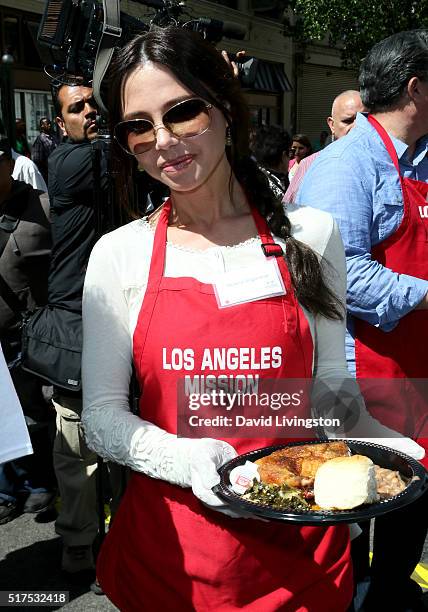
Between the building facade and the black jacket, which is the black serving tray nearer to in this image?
the black jacket

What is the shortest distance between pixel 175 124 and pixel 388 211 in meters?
0.95

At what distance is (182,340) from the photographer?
1.53 m

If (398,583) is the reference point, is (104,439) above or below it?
above

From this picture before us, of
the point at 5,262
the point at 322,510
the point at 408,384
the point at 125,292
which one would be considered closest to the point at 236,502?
the point at 322,510

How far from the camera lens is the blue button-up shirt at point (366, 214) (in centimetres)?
221

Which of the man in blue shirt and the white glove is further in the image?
the man in blue shirt

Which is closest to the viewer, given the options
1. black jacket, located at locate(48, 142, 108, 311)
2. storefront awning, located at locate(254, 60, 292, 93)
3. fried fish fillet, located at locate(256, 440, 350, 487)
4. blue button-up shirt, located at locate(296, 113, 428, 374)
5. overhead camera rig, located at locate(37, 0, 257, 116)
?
fried fish fillet, located at locate(256, 440, 350, 487)

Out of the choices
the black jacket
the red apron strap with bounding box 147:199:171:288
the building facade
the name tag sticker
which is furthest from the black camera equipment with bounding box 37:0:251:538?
the building facade

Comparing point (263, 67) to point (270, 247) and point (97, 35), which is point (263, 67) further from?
point (270, 247)

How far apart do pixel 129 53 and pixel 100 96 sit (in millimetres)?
504

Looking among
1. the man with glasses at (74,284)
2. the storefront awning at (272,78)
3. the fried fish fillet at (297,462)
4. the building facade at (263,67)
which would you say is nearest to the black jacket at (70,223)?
the man with glasses at (74,284)

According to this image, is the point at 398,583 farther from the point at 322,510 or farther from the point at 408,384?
the point at 322,510

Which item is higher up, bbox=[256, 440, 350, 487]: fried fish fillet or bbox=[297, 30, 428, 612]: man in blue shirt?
bbox=[297, 30, 428, 612]: man in blue shirt

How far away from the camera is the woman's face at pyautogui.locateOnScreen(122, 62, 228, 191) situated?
1548 millimetres
